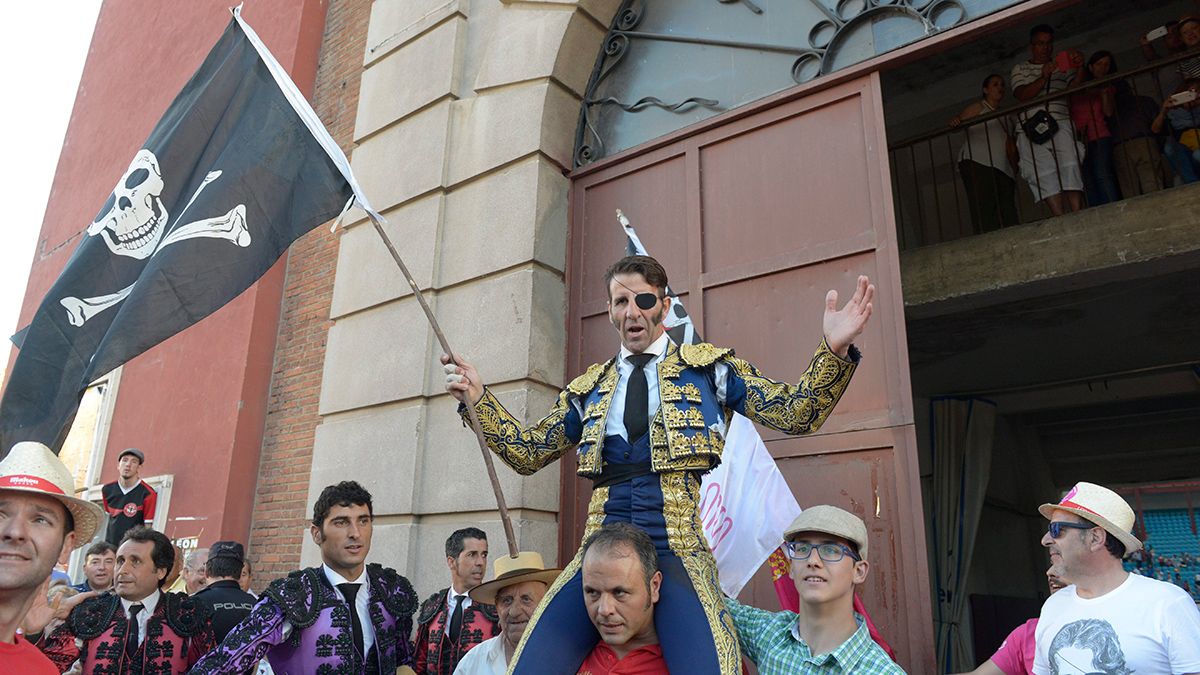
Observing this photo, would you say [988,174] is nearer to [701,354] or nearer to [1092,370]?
[1092,370]

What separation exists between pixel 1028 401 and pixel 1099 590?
8119 mm

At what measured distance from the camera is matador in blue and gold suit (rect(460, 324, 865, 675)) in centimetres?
260

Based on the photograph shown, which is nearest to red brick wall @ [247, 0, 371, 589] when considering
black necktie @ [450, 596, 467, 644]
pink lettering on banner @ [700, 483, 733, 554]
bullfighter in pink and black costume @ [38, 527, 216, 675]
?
bullfighter in pink and black costume @ [38, 527, 216, 675]

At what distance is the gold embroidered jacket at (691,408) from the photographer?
9.54 feet

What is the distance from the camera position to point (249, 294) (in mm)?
8102

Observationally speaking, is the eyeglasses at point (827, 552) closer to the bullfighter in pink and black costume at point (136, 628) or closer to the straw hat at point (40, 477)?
the straw hat at point (40, 477)

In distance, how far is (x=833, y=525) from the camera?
2871 mm

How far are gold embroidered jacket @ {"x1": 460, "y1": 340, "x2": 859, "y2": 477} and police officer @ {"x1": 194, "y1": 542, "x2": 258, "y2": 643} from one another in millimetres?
2201

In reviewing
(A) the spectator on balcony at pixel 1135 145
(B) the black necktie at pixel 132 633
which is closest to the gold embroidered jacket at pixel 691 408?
(B) the black necktie at pixel 132 633

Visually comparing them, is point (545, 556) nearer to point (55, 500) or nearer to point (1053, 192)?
point (55, 500)

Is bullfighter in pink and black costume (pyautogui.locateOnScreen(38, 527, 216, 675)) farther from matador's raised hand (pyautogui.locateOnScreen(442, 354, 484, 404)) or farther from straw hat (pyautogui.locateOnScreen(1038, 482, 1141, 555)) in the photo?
straw hat (pyautogui.locateOnScreen(1038, 482, 1141, 555))

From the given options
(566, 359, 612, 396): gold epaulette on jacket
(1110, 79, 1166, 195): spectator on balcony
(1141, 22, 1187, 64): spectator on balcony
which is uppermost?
(1141, 22, 1187, 64): spectator on balcony

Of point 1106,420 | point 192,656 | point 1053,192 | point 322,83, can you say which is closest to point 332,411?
point 192,656

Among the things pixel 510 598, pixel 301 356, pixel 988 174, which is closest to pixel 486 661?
pixel 510 598
